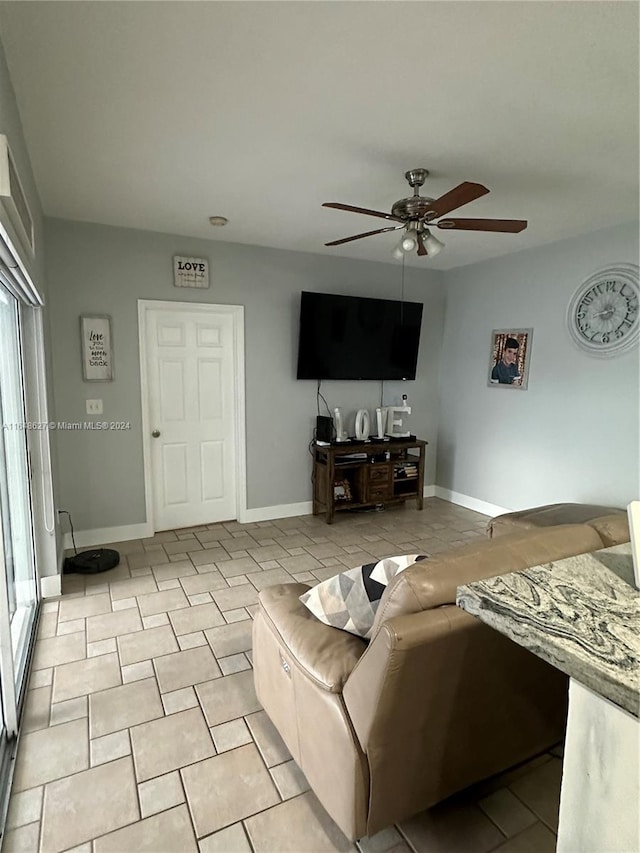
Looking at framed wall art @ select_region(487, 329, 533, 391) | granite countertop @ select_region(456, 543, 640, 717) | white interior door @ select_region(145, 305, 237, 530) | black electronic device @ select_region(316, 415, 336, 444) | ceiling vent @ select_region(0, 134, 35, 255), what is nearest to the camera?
granite countertop @ select_region(456, 543, 640, 717)

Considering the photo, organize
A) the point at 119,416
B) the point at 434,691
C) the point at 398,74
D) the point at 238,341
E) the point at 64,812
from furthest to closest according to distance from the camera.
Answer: the point at 238,341 → the point at 119,416 → the point at 398,74 → the point at 64,812 → the point at 434,691

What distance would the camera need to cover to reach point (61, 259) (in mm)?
3559

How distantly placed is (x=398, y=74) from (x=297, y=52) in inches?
15.5

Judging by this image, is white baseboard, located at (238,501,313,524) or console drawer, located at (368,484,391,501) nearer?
white baseboard, located at (238,501,313,524)

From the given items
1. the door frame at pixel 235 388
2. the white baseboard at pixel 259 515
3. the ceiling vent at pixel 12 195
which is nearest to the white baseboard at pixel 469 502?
the white baseboard at pixel 259 515

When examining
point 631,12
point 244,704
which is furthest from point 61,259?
point 631,12

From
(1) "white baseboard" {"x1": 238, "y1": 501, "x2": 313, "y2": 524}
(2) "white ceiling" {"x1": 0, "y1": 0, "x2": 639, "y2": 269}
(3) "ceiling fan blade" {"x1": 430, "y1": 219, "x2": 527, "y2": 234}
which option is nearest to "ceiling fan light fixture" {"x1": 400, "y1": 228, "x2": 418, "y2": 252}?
(3) "ceiling fan blade" {"x1": 430, "y1": 219, "x2": 527, "y2": 234}

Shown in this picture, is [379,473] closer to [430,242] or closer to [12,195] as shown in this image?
[430,242]

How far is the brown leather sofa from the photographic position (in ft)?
4.07

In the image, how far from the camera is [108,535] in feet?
13.0

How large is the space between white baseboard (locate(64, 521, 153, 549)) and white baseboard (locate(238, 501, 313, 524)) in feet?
2.90

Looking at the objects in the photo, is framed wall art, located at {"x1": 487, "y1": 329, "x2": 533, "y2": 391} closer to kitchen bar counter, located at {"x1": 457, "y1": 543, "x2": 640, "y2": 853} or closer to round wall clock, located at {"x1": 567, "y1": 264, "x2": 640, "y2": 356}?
round wall clock, located at {"x1": 567, "y1": 264, "x2": 640, "y2": 356}

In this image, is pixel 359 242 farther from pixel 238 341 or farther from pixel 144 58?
pixel 144 58

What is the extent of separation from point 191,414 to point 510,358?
3054 millimetres
